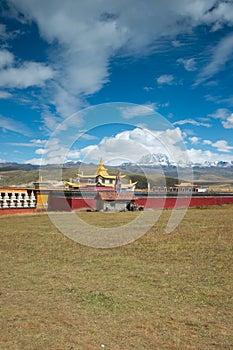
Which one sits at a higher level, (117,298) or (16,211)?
(16,211)

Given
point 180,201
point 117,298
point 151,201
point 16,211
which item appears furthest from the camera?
point 180,201

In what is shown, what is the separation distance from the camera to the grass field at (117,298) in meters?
4.56

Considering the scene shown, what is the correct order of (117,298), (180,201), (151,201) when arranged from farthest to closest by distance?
(180,201), (151,201), (117,298)

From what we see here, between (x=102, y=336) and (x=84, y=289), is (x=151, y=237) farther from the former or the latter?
(x=102, y=336)

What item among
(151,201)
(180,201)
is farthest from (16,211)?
(180,201)

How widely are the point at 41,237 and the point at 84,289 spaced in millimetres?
8256

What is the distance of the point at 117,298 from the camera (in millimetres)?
6258

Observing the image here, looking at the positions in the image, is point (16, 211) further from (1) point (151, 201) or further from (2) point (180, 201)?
(2) point (180, 201)

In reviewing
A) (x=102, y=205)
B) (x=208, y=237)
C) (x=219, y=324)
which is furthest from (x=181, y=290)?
(x=102, y=205)

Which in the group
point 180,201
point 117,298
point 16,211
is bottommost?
point 117,298

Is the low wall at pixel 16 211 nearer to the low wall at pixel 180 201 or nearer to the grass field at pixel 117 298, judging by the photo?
the low wall at pixel 180 201

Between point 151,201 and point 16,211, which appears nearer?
point 16,211

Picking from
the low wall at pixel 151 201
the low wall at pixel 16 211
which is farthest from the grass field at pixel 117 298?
the low wall at pixel 151 201

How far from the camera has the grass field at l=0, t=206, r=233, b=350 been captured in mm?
4559
